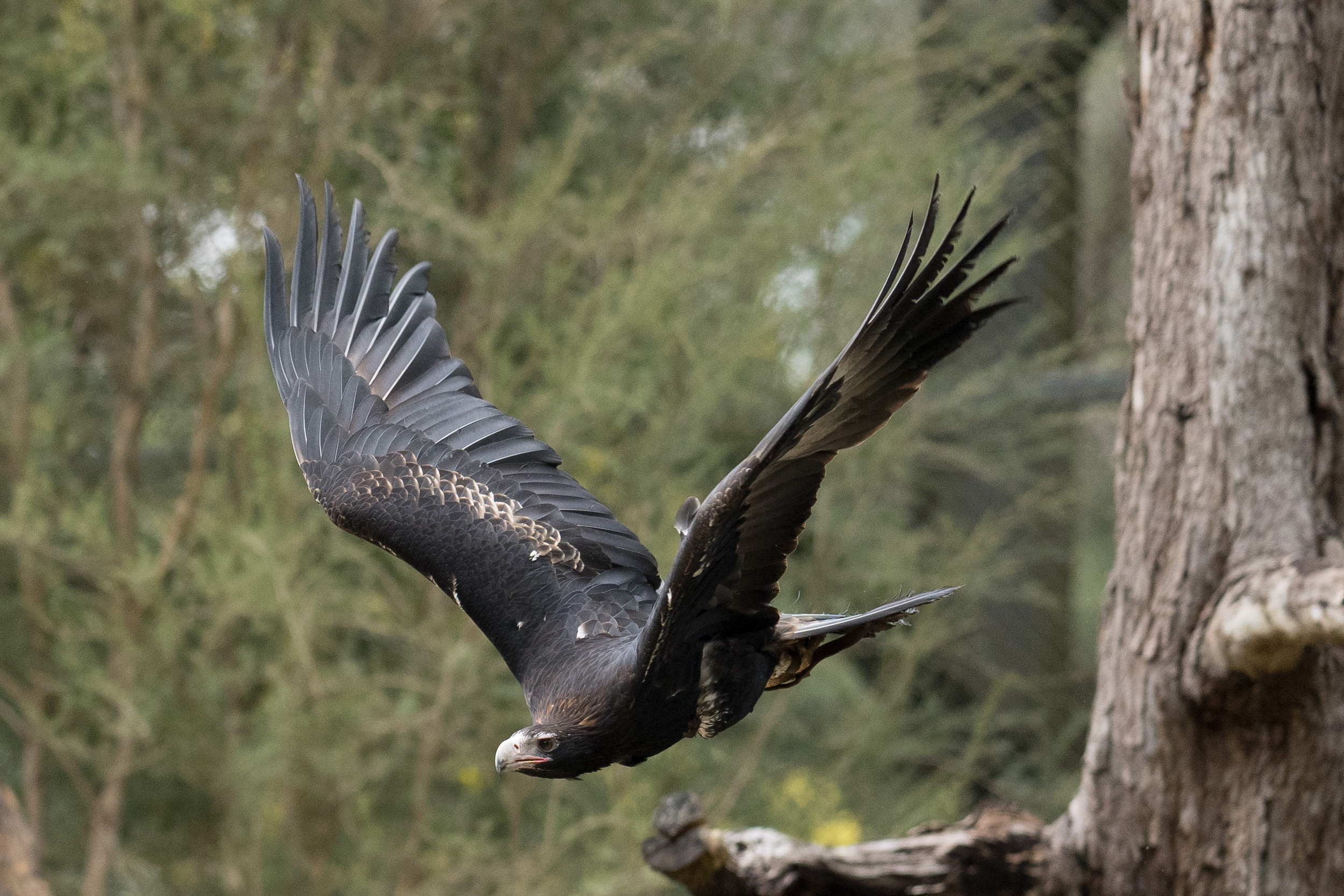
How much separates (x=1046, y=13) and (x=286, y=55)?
2633 millimetres

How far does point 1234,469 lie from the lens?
221cm

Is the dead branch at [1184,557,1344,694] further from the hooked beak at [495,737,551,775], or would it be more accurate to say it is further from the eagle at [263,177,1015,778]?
the hooked beak at [495,737,551,775]

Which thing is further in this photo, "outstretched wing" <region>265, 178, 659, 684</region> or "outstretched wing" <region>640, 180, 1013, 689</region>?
"outstretched wing" <region>265, 178, 659, 684</region>

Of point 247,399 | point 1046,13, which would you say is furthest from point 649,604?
point 1046,13

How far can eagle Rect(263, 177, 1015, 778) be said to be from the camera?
1.44 meters

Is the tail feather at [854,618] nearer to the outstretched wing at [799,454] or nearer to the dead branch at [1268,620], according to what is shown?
the outstretched wing at [799,454]

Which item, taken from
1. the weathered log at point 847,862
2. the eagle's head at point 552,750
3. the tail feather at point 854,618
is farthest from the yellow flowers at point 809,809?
the eagle's head at point 552,750

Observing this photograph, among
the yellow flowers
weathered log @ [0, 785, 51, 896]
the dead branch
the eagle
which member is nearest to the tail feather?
the eagle

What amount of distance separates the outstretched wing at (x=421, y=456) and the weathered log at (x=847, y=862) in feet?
1.98

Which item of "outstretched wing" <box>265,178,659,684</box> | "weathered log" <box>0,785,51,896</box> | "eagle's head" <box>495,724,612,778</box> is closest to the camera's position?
"eagle's head" <box>495,724,612,778</box>

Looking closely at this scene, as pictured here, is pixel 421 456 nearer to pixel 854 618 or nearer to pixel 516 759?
pixel 516 759

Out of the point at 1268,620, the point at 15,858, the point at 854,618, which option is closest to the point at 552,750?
the point at 854,618

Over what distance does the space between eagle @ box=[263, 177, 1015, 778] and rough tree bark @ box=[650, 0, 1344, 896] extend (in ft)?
2.13

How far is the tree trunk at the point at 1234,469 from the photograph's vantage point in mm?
2176
